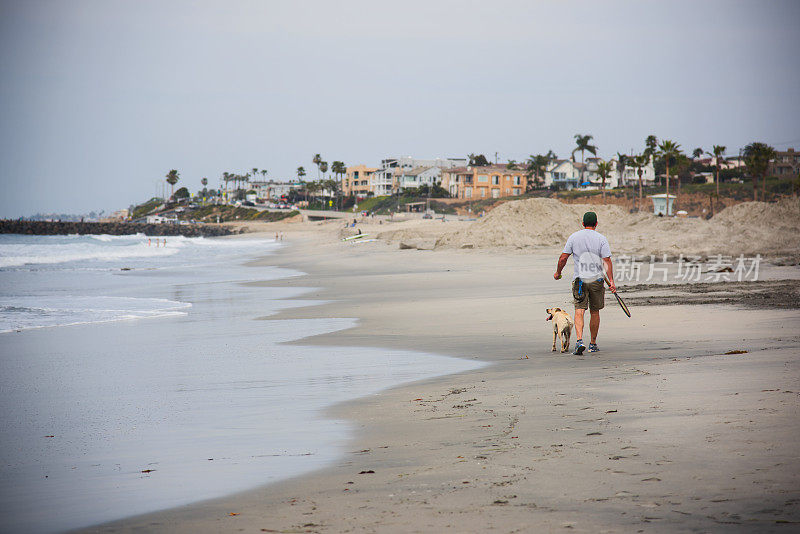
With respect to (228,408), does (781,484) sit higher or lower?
higher

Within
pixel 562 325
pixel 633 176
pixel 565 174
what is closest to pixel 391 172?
pixel 565 174

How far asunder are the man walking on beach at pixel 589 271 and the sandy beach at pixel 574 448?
0.50 metres

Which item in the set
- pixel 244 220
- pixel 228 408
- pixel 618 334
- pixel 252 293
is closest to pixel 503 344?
pixel 618 334

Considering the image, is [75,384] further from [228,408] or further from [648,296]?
[648,296]

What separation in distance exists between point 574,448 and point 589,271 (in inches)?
199

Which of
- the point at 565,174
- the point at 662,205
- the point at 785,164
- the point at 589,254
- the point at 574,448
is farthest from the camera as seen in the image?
the point at 565,174

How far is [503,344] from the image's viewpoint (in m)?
11.4

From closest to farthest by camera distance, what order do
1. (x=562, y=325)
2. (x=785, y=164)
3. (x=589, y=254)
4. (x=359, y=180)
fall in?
(x=589, y=254) → (x=562, y=325) → (x=785, y=164) → (x=359, y=180)

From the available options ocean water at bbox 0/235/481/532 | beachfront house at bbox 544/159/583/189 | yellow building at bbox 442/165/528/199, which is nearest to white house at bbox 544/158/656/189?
beachfront house at bbox 544/159/583/189

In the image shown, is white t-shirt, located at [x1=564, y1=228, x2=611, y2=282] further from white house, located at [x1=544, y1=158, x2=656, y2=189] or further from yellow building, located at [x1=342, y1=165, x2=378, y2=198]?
yellow building, located at [x1=342, y1=165, x2=378, y2=198]

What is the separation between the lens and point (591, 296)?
979cm

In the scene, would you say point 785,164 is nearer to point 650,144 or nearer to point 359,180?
point 650,144

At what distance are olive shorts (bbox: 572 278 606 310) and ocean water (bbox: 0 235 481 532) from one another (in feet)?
6.54

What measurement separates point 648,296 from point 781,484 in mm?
12911
